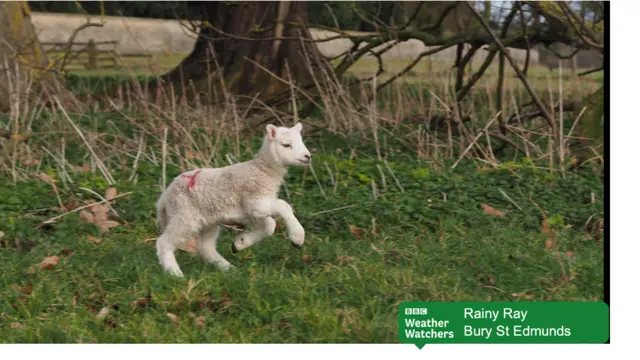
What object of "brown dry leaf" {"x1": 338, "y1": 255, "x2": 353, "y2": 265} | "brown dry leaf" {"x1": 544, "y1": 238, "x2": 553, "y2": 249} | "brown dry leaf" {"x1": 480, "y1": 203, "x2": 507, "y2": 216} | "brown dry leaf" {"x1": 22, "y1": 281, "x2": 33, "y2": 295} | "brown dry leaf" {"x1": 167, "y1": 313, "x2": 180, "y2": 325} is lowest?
"brown dry leaf" {"x1": 544, "y1": 238, "x2": 553, "y2": 249}

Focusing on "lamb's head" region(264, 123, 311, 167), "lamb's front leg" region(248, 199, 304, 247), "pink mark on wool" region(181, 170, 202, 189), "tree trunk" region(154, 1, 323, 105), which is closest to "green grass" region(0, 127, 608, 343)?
"lamb's front leg" region(248, 199, 304, 247)

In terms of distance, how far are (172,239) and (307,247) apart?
104cm

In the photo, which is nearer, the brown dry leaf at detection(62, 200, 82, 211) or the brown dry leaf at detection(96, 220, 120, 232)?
the brown dry leaf at detection(96, 220, 120, 232)

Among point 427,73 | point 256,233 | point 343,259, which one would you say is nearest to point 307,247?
point 343,259

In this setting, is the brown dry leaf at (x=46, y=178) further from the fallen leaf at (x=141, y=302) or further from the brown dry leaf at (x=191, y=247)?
the fallen leaf at (x=141, y=302)

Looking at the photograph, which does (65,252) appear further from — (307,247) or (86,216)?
(307,247)

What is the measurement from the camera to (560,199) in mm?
7383

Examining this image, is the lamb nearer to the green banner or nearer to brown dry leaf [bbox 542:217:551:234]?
the green banner

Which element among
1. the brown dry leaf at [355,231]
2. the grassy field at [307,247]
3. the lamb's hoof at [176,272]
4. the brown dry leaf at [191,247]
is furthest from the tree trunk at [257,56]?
the lamb's hoof at [176,272]

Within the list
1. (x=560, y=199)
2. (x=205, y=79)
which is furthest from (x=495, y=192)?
(x=205, y=79)

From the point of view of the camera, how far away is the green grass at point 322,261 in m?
4.83

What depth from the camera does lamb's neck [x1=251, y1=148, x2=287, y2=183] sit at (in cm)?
573

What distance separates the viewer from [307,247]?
623cm

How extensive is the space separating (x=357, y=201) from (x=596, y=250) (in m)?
1.84
